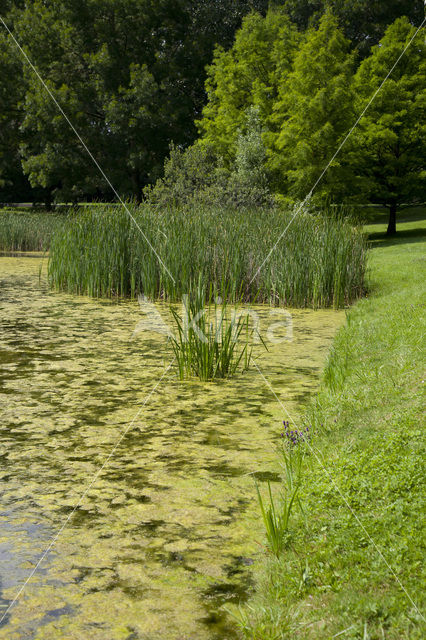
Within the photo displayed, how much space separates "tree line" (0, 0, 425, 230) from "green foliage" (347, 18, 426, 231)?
43 millimetres

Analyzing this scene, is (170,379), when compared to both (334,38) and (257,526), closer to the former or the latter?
(257,526)

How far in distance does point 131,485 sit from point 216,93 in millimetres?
22684

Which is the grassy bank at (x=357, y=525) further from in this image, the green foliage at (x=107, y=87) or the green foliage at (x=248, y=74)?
the green foliage at (x=107, y=87)

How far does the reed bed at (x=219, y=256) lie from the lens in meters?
8.38

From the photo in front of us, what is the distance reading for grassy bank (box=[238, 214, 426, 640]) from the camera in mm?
1948

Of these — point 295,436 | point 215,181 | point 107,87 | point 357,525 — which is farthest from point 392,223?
point 357,525

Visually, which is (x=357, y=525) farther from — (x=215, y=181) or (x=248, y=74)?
(x=248, y=74)

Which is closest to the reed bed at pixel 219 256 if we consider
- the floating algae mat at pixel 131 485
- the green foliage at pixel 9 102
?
the floating algae mat at pixel 131 485

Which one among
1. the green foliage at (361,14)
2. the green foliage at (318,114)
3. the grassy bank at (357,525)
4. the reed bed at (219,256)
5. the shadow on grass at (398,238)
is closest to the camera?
the grassy bank at (357,525)

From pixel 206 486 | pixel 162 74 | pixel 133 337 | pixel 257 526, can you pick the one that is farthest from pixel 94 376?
pixel 162 74

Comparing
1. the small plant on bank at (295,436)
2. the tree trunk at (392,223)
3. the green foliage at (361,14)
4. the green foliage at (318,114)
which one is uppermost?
the green foliage at (361,14)

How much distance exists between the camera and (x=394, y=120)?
20.1 metres

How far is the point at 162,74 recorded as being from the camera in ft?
89.8

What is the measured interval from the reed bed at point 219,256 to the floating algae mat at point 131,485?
246 centimetres
